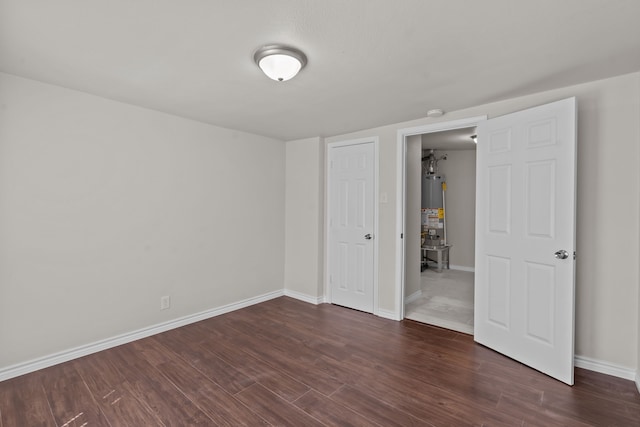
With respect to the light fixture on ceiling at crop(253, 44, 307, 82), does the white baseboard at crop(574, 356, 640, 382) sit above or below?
below

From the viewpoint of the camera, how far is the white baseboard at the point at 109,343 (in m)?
2.41

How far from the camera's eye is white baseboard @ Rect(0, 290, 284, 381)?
7.92ft

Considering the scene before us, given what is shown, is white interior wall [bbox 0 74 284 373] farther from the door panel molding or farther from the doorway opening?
the doorway opening

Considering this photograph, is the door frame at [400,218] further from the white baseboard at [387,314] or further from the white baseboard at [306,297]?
the white baseboard at [306,297]

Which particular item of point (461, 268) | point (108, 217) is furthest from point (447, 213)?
point (108, 217)

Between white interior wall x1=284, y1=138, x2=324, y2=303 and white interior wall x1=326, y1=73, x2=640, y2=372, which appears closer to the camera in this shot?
white interior wall x1=326, y1=73, x2=640, y2=372

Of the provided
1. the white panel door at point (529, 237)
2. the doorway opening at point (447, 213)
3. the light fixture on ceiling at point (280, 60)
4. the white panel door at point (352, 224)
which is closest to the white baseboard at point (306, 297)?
the white panel door at point (352, 224)

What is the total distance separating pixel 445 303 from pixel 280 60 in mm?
3714

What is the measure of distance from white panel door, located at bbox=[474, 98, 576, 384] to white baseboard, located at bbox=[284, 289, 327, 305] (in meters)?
1.99

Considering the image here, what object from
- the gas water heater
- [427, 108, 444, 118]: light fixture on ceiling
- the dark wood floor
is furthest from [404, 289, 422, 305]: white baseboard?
[427, 108, 444, 118]: light fixture on ceiling

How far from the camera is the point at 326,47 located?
191 centimetres

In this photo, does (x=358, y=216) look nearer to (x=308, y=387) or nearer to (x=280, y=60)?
(x=308, y=387)

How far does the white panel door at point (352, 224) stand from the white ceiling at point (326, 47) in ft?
3.82

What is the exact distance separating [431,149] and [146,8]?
218 inches
